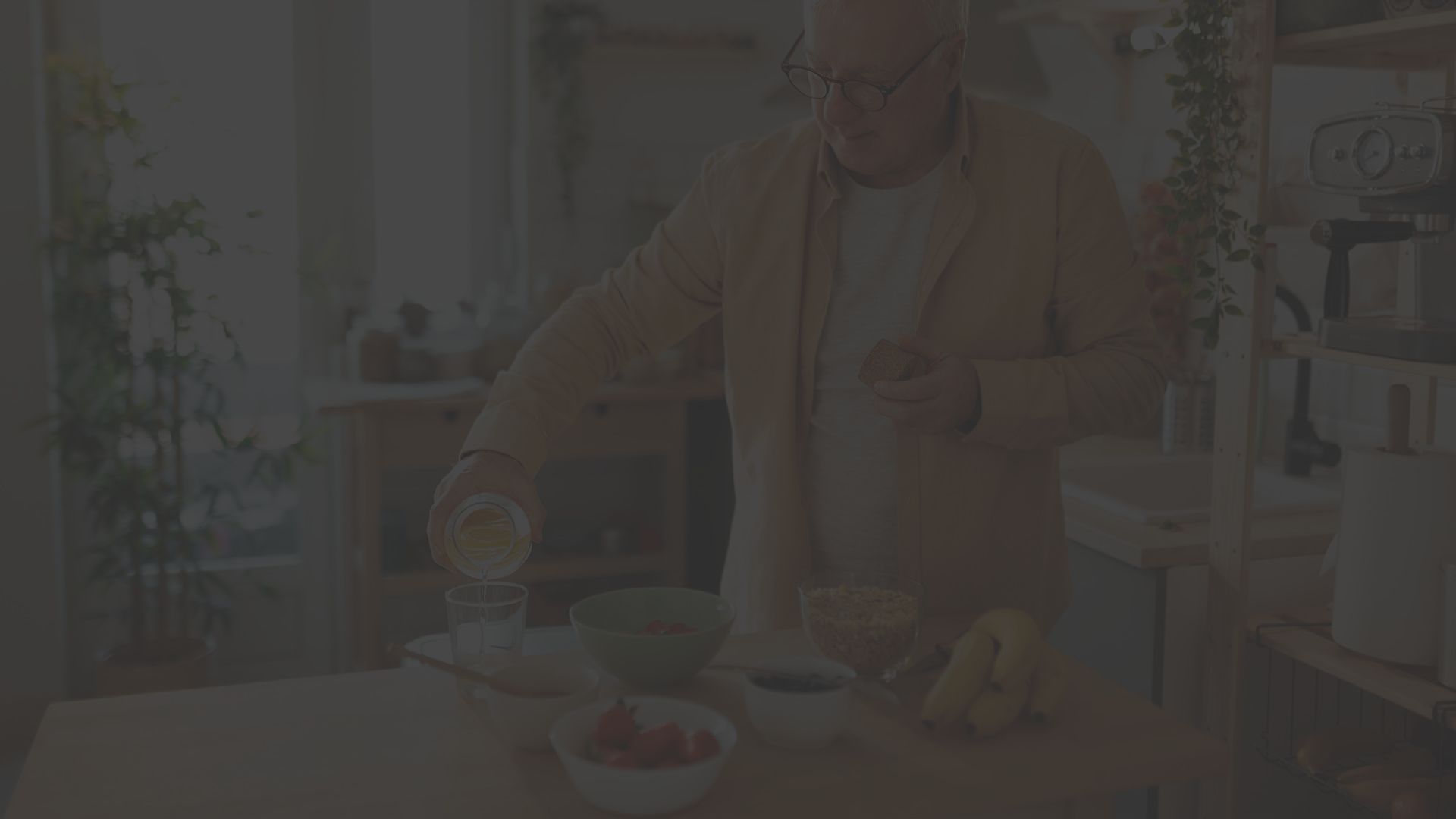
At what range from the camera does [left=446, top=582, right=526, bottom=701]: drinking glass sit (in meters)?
1.28

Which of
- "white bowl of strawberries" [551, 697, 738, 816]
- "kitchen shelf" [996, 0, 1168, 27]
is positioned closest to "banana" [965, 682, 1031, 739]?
"white bowl of strawberries" [551, 697, 738, 816]

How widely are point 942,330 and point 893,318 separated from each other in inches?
2.7

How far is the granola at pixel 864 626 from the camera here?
134 cm

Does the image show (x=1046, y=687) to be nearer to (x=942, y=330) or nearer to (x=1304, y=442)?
(x=942, y=330)

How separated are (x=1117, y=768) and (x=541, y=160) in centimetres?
314

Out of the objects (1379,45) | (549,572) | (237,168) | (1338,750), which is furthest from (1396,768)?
(237,168)

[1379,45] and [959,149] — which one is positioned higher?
[1379,45]

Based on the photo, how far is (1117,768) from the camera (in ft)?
3.92

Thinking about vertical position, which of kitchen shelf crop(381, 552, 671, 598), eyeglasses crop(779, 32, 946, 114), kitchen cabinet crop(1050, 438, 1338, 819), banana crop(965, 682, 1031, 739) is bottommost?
kitchen shelf crop(381, 552, 671, 598)

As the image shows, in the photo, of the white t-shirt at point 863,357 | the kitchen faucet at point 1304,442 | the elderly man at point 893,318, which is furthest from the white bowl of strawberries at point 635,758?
the kitchen faucet at point 1304,442

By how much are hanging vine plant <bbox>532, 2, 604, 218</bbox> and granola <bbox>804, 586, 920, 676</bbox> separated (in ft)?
9.24

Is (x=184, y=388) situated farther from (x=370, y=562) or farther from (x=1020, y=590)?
(x=1020, y=590)

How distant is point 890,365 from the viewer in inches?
58.6

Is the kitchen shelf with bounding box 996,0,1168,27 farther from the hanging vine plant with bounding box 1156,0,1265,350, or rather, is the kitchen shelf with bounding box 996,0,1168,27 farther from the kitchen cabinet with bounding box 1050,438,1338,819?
the kitchen cabinet with bounding box 1050,438,1338,819
